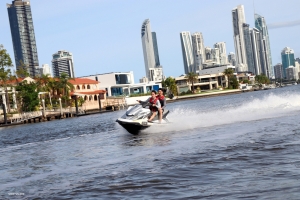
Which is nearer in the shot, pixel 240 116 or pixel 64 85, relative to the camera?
pixel 240 116

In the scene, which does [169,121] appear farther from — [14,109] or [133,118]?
[14,109]

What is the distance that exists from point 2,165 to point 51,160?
1.66 meters

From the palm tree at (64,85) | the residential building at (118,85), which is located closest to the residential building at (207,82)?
the residential building at (118,85)

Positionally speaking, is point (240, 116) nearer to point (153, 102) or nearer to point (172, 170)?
point (153, 102)

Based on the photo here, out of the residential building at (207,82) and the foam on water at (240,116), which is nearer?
the foam on water at (240,116)

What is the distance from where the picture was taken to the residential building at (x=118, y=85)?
146m

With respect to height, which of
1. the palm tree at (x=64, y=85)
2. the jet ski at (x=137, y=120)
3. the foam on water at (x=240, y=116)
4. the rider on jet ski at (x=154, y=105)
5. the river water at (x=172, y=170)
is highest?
the palm tree at (x=64, y=85)

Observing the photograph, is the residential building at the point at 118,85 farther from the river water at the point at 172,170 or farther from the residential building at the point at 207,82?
Result: the river water at the point at 172,170

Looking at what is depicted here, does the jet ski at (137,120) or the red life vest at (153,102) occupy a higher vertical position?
the red life vest at (153,102)

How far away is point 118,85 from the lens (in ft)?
481

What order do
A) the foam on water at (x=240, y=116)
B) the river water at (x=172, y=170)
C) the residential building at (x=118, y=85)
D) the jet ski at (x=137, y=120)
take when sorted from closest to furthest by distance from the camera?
the river water at (x=172, y=170) → the jet ski at (x=137, y=120) → the foam on water at (x=240, y=116) → the residential building at (x=118, y=85)

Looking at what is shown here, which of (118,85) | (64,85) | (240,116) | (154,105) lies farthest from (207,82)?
(154,105)

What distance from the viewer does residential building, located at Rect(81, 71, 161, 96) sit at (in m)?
146

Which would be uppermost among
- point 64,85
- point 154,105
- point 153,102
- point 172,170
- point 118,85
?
point 64,85
